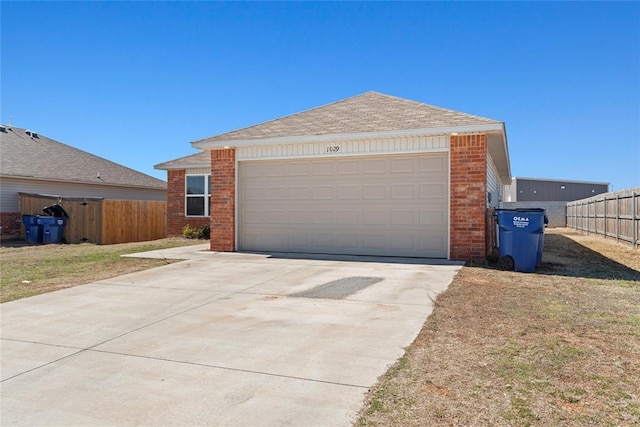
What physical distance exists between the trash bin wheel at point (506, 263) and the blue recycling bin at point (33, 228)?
18.0 m

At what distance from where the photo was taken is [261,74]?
50.2 feet

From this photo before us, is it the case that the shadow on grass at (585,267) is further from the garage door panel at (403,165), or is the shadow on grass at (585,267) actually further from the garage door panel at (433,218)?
the garage door panel at (403,165)

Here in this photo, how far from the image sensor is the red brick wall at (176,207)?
59.1ft

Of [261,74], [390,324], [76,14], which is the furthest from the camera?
[261,74]

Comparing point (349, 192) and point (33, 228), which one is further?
point (33, 228)

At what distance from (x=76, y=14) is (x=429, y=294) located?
494 inches

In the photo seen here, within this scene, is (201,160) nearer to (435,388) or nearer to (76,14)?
(76,14)

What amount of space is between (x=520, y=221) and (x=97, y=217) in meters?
16.2

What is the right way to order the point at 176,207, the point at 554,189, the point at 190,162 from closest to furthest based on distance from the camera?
the point at 190,162 → the point at 176,207 → the point at 554,189

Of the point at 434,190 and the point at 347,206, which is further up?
the point at 434,190

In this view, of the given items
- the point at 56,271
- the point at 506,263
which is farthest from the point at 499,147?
the point at 56,271

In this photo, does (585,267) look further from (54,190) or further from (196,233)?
(54,190)

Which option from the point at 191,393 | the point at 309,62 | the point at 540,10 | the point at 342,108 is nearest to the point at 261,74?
the point at 309,62

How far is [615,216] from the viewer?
1555 centimetres
